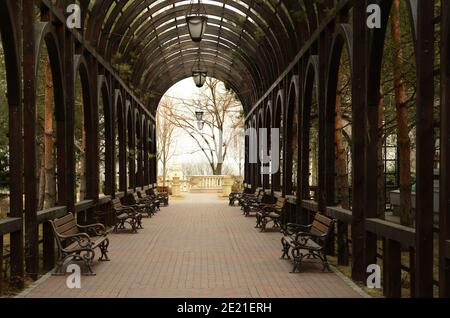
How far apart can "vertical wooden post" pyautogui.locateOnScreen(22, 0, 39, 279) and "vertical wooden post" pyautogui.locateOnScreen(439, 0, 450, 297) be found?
5515mm

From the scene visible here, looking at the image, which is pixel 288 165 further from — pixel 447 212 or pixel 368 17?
pixel 447 212

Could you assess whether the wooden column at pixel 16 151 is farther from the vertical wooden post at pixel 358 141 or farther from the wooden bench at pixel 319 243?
the vertical wooden post at pixel 358 141

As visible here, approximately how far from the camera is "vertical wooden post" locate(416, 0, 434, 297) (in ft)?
20.0

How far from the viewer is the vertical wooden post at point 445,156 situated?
5.62m

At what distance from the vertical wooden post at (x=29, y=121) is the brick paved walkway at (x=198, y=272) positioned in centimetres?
85

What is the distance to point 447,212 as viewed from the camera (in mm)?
5652

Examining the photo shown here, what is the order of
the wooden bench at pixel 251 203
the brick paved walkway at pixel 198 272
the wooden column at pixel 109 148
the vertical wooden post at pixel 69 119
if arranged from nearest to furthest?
the brick paved walkway at pixel 198 272, the vertical wooden post at pixel 69 119, the wooden column at pixel 109 148, the wooden bench at pixel 251 203

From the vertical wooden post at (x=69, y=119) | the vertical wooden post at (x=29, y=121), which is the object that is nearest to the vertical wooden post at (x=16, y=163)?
the vertical wooden post at (x=29, y=121)

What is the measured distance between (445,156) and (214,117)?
52733mm

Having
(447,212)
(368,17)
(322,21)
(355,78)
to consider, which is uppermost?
(322,21)

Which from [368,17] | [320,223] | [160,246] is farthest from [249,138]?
[368,17]

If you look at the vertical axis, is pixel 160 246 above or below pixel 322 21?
below
